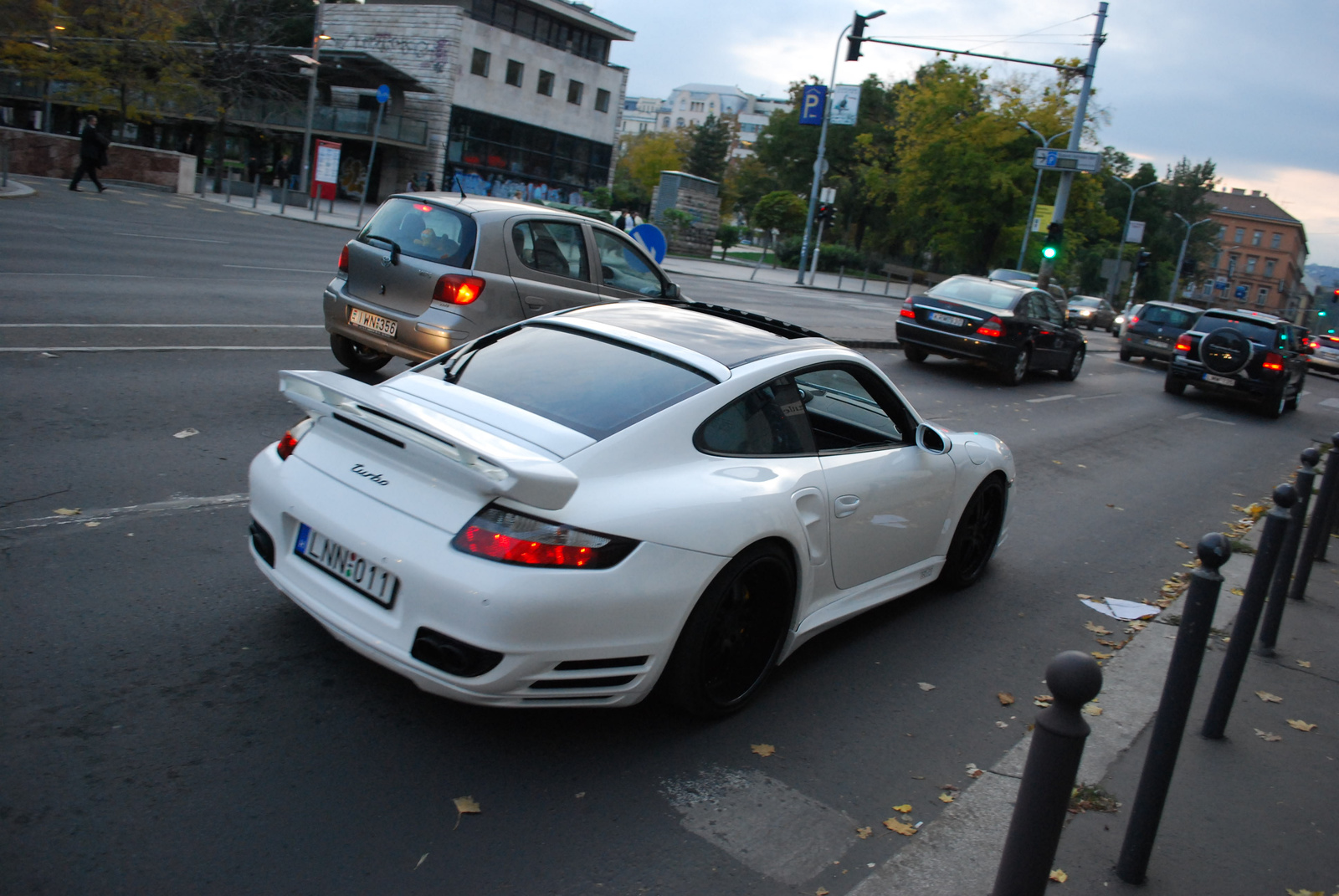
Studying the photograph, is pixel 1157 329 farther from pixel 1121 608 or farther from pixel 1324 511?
pixel 1121 608

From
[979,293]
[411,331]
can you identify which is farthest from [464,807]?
[979,293]

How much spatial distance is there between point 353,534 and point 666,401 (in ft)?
3.97

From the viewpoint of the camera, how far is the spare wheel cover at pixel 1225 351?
18.1 metres

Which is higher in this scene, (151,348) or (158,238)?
(158,238)

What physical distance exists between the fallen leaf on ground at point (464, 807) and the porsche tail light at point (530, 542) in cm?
75

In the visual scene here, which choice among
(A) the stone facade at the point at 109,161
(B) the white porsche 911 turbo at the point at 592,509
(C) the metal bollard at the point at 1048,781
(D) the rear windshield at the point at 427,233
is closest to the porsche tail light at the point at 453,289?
(D) the rear windshield at the point at 427,233

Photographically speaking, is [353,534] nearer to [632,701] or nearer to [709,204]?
[632,701]

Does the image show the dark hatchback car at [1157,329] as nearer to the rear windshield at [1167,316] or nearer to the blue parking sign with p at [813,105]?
the rear windshield at [1167,316]

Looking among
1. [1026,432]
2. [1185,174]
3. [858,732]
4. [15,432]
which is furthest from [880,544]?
[1185,174]

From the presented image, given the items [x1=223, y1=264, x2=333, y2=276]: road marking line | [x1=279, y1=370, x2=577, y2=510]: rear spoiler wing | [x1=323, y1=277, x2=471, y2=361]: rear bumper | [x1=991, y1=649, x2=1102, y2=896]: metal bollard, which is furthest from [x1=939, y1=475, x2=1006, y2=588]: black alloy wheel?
[x1=223, y1=264, x2=333, y2=276]: road marking line

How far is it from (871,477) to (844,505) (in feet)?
0.98

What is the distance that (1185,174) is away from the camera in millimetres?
100562

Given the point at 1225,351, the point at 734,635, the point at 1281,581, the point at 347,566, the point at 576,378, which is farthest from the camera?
the point at 1225,351

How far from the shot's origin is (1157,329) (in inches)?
968
